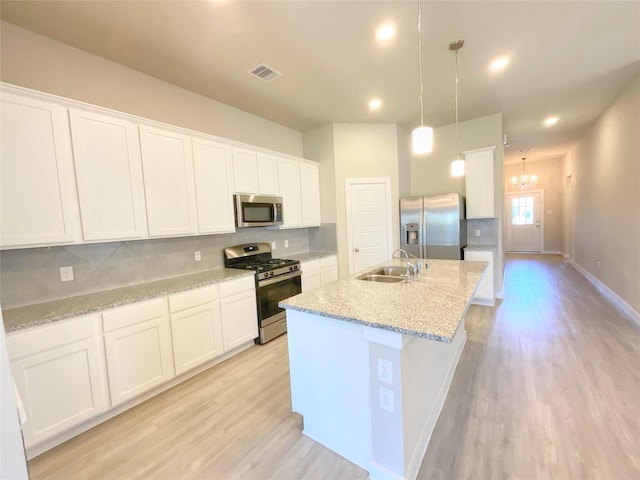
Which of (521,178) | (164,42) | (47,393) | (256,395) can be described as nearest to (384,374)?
(256,395)

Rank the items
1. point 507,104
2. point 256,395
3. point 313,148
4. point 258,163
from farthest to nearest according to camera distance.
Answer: point 313,148, point 507,104, point 258,163, point 256,395

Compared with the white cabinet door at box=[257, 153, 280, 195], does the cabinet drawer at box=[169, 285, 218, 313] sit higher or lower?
lower

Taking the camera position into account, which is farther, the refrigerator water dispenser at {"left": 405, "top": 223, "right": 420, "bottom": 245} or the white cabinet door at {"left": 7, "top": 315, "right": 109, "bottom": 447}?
the refrigerator water dispenser at {"left": 405, "top": 223, "right": 420, "bottom": 245}

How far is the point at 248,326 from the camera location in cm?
304

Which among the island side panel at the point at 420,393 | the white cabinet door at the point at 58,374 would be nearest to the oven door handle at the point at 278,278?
the white cabinet door at the point at 58,374

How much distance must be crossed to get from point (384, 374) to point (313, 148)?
3.97 meters

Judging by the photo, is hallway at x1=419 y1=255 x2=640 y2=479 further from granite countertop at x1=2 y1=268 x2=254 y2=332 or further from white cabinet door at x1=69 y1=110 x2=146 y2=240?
white cabinet door at x1=69 y1=110 x2=146 y2=240

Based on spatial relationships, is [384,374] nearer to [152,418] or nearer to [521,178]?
[152,418]

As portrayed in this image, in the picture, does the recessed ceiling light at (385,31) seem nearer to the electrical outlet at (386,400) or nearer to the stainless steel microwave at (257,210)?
the stainless steel microwave at (257,210)

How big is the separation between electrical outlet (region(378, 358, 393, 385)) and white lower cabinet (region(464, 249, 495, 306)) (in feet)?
11.3

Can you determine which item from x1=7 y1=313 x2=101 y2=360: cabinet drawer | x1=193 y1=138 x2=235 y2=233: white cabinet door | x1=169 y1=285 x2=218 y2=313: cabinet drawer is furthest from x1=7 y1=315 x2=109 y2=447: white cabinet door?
x1=193 y1=138 x2=235 y2=233: white cabinet door

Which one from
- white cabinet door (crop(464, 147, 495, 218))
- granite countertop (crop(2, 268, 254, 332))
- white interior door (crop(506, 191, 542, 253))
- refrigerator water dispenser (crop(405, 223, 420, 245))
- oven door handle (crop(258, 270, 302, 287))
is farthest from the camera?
white interior door (crop(506, 191, 542, 253))

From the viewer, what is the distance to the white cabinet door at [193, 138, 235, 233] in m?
2.86

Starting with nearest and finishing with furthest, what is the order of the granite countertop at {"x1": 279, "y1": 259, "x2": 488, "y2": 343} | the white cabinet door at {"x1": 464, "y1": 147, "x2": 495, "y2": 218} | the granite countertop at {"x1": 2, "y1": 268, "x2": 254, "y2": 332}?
the granite countertop at {"x1": 279, "y1": 259, "x2": 488, "y2": 343} < the granite countertop at {"x1": 2, "y1": 268, "x2": 254, "y2": 332} < the white cabinet door at {"x1": 464, "y1": 147, "x2": 495, "y2": 218}
